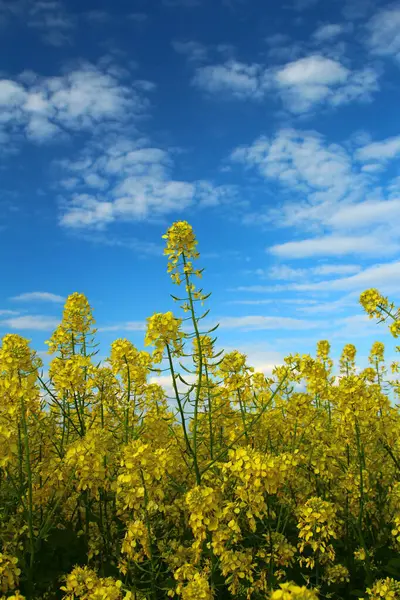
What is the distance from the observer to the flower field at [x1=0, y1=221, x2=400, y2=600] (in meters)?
4.44

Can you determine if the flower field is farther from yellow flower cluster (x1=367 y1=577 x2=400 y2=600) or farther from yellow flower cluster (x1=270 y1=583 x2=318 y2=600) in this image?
yellow flower cluster (x1=270 y1=583 x2=318 y2=600)

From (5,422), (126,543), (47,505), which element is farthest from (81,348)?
(126,543)

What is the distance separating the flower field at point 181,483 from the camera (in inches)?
175

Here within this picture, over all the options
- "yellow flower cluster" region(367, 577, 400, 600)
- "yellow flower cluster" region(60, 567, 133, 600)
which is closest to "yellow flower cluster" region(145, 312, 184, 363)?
"yellow flower cluster" region(60, 567, 133, 600)

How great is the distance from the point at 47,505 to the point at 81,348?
84.8 inches

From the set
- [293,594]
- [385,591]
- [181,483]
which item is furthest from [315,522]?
[293,594]

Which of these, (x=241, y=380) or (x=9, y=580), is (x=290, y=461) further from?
(x=9, y=580)

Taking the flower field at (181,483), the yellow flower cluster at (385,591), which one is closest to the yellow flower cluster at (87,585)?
the flower field at (181,483)

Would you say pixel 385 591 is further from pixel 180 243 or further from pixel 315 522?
pixel 180 243

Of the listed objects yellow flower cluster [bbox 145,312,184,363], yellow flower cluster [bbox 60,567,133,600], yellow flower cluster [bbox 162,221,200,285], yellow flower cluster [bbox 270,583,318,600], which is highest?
yellow flower cluster [bbox 162,221,200,285]

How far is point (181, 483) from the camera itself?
6.18 meters

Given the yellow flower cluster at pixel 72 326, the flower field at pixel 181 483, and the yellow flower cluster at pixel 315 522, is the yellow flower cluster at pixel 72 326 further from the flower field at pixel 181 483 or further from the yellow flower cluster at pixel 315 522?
the yellow flower cluster at pixel 315 522

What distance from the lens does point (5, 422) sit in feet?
19.1

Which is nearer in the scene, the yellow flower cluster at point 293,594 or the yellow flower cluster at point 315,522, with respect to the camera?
the yellow flower cluster at point 293,594
